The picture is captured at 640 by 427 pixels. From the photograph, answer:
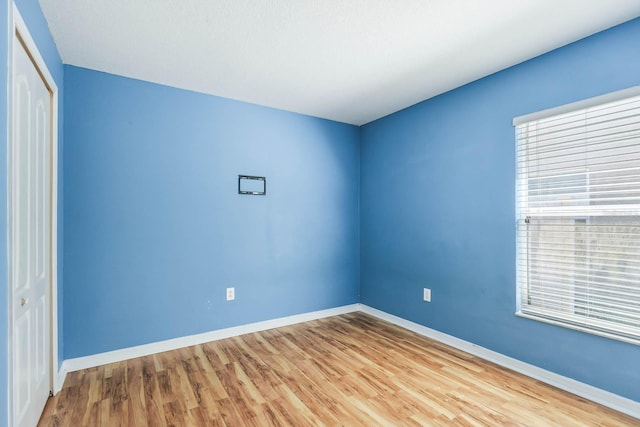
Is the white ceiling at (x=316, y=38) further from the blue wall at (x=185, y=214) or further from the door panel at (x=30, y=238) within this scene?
the door panel at (x=30, y=238)

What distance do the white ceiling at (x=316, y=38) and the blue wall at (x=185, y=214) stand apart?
0.33 metres

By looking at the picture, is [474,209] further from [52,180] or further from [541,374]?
[52,180]

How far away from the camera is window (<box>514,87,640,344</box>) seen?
1962 mm

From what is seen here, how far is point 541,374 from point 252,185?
298cm

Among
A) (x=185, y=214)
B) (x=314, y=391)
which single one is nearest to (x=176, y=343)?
(x=185, y=214)

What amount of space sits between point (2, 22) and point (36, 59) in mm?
582

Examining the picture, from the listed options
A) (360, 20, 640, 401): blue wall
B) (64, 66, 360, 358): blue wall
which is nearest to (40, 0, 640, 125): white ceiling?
(360, 20, 640, 401): blue wall

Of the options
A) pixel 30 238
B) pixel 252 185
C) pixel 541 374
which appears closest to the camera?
pixel 30 238

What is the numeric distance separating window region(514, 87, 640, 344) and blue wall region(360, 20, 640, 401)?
0.28ft

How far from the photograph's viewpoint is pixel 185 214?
9.73 feet

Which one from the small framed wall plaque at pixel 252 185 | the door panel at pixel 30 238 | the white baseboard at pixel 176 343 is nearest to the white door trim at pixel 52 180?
the door panel at pixel 30 238

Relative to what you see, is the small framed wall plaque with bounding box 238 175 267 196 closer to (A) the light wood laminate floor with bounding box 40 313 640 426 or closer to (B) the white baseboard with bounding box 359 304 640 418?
(A) the light wood laminate floor with bounding box 40 313 640 426

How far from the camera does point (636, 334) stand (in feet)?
6.33

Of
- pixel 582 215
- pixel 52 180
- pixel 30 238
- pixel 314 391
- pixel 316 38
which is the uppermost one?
pixel 316 38
